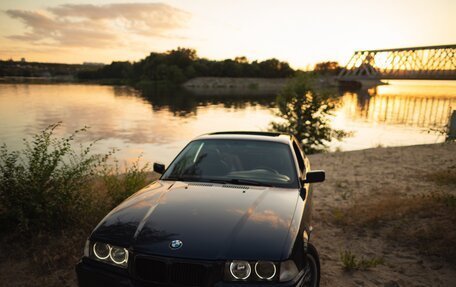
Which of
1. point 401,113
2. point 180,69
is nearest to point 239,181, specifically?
point 401,113

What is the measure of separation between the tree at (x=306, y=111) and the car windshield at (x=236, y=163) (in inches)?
528

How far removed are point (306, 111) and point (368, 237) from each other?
12.7 metres

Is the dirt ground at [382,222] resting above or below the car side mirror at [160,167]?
below

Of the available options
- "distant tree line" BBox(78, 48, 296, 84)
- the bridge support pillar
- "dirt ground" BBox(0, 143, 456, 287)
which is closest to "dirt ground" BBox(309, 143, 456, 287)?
"dirt ground" BBox(0, 143, 456, 287)

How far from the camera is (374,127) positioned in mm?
30594

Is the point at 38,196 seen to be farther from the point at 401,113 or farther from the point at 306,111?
the point at 401,113

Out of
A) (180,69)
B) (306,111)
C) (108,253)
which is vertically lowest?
(108,253)

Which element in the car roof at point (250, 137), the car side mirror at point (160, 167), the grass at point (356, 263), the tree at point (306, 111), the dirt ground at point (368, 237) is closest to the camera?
the dirt ground at point (368, 237)

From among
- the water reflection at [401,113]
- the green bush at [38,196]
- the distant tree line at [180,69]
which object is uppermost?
the distant tree line at [180,69]

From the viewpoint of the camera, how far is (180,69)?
130 meters

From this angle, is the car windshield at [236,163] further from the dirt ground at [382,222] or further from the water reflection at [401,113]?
the water reflection at [401,113]

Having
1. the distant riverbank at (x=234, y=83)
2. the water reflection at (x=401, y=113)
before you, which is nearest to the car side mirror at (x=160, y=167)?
the water reflection at (x=401, y=113)

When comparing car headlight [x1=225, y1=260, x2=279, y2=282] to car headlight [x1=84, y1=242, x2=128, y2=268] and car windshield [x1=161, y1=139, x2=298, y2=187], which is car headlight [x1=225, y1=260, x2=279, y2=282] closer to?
car headlight [x1=84, y1=242, x2=128, y2=268]

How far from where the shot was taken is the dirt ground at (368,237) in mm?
3965
